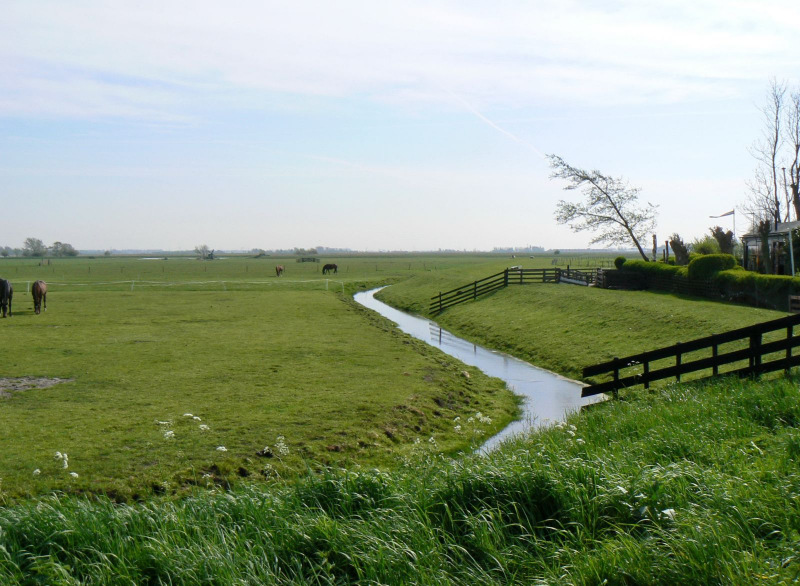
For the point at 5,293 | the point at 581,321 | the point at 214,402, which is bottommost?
the point at 214,402

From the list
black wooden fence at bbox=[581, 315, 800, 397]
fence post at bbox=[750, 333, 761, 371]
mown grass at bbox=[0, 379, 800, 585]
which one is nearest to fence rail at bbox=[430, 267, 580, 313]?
black wooden fence at bbox=[581, 315, 800, 397]

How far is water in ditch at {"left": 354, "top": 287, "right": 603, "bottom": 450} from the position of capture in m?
16.6

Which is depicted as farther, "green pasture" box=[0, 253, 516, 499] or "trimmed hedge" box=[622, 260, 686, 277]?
"trimmed hedge" box=[622, 260, 686, 277]

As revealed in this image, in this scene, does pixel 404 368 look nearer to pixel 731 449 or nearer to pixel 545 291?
pixel 731 449

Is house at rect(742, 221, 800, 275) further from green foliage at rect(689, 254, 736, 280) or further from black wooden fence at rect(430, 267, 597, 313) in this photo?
black wooden fence at rect(430, 267, 597, 313)

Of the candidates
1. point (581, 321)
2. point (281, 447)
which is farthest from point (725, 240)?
point (281, 447)

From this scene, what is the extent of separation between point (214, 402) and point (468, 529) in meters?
11.1

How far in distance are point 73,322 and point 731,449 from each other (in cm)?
3288

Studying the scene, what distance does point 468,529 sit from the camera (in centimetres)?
651

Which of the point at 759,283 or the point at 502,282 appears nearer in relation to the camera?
the point at 759,283

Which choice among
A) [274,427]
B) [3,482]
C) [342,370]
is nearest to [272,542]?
[3,482]

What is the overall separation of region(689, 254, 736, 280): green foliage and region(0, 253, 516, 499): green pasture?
16466mm

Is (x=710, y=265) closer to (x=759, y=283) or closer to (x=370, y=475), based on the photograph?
(x=759, y=283)

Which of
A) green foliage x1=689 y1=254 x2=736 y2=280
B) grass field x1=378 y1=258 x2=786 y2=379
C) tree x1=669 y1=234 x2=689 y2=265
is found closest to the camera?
grass field x1=378 y1=258 x2=786 y2=379
